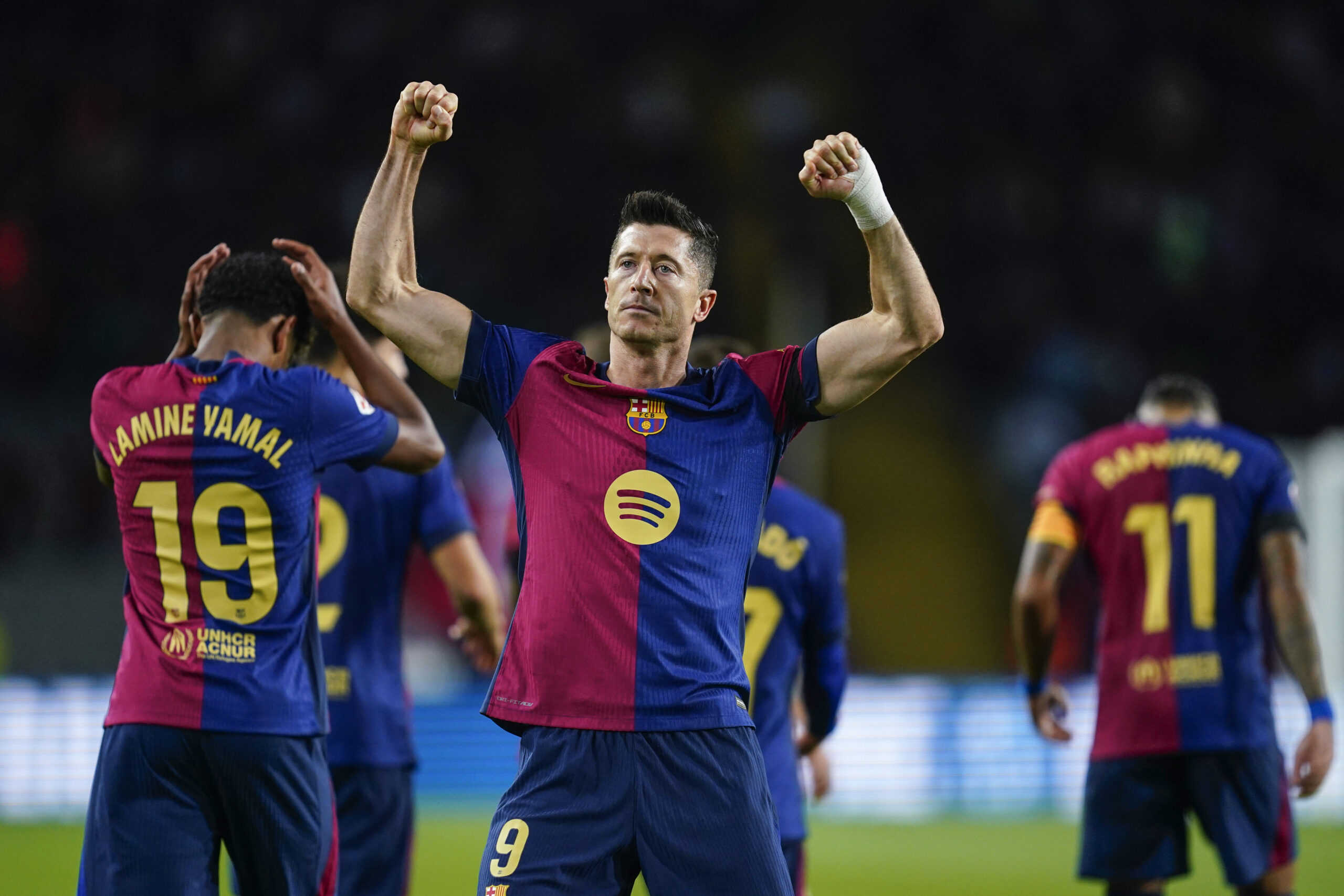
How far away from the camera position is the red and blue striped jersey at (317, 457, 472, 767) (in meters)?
4.81

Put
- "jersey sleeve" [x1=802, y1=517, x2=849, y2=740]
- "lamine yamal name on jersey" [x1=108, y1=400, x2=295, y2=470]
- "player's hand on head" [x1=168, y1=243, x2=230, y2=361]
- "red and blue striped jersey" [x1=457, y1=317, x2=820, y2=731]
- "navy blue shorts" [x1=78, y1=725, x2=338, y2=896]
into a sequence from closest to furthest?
1. "red and blue striped jersey" [x1=457, y1=317, x2=820, y2=731]
2. "navy blue shorts" [x1=78, y1=725, x2=338, y2=896]
3. "lamine yamal name on jersey" [x1=108, y1=400, x2=295, y2=470]
4. "player's hand on head" [x1=168, y1=243, x2=230, y2=361]
5. "jersey sleeve" [x1=802, y1=517, x2=849, y2=740]

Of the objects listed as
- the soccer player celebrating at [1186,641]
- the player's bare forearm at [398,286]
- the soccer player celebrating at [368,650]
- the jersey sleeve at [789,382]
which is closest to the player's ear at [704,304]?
the jersey sleeve at [789,382]

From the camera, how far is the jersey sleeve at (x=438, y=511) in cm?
508

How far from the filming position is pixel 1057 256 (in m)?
20.0

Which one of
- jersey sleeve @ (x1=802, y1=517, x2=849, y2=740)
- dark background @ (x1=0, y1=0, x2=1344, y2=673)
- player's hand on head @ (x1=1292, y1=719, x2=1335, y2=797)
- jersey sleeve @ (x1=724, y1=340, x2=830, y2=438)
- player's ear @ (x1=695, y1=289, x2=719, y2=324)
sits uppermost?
dark background @ (x1=0, y1=0, x2=1344, y2=673)

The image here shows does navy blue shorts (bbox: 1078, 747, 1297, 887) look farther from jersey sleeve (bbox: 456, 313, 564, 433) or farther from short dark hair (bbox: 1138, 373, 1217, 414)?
jersey sleeve (bbox: 456, 313, 564, 433)

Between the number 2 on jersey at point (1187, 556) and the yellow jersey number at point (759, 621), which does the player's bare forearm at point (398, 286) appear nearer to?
the yellow jersey number at point (759, 621)

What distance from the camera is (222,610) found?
3598 mm

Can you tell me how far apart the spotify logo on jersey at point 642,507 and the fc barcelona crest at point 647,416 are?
4.3 inches

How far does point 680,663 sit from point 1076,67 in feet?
69.4

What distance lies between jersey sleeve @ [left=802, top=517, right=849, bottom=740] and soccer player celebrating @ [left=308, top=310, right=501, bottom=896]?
4.49 feet

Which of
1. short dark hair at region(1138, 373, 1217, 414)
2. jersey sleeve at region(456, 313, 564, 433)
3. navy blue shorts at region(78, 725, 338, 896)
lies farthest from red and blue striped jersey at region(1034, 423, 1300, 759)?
navy blue shorts at region(78, 725, 338, 896)

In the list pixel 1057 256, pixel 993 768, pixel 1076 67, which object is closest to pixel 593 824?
pixel 993 768

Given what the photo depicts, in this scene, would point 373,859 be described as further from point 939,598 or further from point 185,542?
point 939,598
